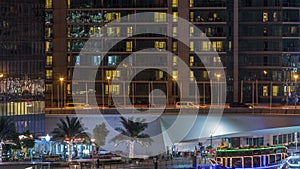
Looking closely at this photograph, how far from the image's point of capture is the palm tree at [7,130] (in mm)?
75250

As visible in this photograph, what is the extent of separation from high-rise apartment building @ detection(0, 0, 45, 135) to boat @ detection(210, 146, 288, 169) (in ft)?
46.8

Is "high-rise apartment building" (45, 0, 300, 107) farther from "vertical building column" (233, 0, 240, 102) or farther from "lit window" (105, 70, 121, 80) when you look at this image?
"vertical building column" (233, 0, 240, 102)

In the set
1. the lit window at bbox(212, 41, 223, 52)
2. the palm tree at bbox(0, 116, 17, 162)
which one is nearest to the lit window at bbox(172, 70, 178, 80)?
the lit window at bbox(212, 41, 223, 52)

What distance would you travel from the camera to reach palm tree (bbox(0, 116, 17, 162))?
75.2m

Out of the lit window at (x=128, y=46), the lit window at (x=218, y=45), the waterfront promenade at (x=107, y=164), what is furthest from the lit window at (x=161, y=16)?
the waterfront promenade at (x=107, y=164)

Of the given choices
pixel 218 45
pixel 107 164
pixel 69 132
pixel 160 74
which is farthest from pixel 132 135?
pixel 218 45

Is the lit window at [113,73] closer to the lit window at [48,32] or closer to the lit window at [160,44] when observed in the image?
the lit window at [160,44]

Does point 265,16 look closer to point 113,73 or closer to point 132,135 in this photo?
point 113,73

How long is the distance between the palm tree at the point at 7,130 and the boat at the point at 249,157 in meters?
12.4

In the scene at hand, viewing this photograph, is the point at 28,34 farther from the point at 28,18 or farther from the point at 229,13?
the point at 229,13

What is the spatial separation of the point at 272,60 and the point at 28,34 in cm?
3014

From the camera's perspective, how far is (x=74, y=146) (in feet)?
266

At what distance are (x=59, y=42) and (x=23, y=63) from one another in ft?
72.3

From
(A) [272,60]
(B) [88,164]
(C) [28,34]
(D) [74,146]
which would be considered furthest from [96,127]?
(A) [272,60]
